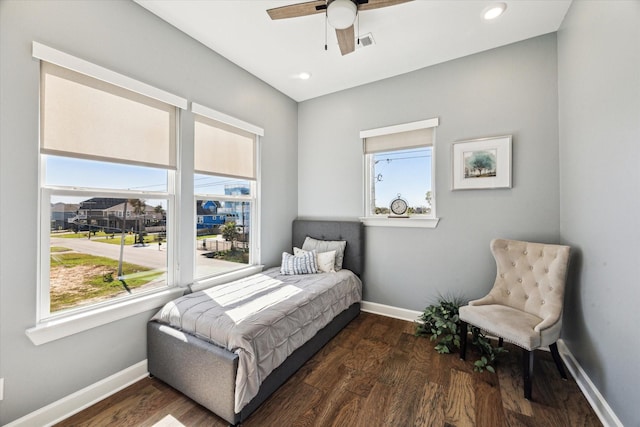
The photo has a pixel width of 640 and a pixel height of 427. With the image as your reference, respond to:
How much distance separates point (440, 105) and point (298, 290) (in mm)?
2577

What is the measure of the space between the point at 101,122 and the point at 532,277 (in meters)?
3.72

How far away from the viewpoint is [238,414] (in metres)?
1.55

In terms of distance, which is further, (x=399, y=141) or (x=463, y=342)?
(x=399, y=141)

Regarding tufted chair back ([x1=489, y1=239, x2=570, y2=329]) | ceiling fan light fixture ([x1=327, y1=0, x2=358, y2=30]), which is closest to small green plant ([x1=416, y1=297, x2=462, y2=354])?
tufted chair back ([x1=489, y1=239, x2=570, y2=329])

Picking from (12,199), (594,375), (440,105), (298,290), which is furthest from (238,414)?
(440,105)

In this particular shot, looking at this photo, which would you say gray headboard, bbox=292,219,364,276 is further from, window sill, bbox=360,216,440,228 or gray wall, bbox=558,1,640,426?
gray wall, bbox=558,1,640,426

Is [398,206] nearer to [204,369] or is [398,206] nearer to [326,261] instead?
[326,261]

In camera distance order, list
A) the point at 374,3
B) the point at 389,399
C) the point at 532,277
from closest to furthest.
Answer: the point at 374,3 < the point at 389,399 < the point at 532,277

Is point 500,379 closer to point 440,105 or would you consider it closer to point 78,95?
point 440,105

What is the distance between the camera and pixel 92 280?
1882mm

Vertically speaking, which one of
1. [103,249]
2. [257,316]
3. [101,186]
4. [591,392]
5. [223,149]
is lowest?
[591,392]

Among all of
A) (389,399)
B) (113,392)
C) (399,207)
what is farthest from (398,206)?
(113,392)

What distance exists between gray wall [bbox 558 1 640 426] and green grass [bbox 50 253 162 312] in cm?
336

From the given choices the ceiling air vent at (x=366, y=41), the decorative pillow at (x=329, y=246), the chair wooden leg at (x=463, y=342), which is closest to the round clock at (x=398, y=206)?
the decorative pillow at (x=329, y=246)
